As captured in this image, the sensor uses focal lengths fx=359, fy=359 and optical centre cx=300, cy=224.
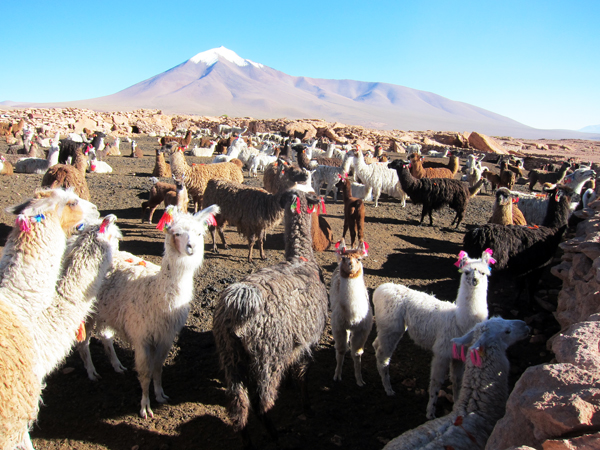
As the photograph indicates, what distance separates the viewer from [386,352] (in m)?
3.80

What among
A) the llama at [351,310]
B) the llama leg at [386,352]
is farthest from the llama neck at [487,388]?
the llama at [351,310]

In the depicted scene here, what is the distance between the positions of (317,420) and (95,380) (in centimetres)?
237

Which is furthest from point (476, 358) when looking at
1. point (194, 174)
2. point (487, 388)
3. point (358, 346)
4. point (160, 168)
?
point (160, 168)

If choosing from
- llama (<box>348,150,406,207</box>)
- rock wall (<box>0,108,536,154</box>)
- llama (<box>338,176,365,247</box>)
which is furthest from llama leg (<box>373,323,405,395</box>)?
rock wall (<box>0,108,536,154</box>)

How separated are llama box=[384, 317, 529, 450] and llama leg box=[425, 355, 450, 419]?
2.21 feet

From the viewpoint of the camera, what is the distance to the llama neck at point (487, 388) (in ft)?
8.18

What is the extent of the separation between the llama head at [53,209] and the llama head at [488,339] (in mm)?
3312

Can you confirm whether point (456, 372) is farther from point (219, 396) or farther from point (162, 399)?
point (162, 399)

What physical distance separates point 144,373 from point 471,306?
3.17 meters

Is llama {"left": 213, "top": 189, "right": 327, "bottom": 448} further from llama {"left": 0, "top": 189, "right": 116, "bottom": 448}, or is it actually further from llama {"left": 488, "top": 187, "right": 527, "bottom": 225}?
llama {"left": 488, "top": 187, "right": 527, "bottom": 225}

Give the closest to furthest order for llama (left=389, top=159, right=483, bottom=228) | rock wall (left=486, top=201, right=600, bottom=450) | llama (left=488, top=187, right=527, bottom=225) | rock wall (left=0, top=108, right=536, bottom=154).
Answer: rock wall (left=486, top=201, right=600, bottom=450) < llama (left=488, top=187, right=527, bottom=225) < llama (left=389, top=159, right=483, bottom=228) < rock wall (left=0, top=108, right=536, bottom=154)

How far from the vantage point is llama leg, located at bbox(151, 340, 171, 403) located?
3.40m

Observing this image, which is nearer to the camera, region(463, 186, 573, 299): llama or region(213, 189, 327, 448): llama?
region(213, 189, 327, 448): llama

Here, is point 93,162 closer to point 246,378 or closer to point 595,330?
point 246,378
